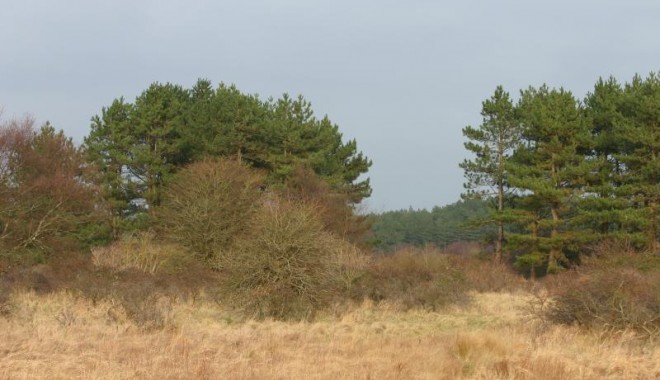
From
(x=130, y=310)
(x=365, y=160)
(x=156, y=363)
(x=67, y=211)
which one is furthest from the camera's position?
(x=365, y=160)

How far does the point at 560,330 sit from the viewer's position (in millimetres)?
11984

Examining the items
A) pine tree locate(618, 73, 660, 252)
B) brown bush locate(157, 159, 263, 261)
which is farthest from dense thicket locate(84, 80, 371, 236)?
pine tree locate(618, 73, 660, 252)

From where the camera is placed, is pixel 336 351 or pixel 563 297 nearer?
pixel 336 351

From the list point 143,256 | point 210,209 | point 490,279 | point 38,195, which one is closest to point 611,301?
point 490,279

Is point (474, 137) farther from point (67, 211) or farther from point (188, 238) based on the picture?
point (67, 211)

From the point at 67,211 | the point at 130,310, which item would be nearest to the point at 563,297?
the point at 130,310

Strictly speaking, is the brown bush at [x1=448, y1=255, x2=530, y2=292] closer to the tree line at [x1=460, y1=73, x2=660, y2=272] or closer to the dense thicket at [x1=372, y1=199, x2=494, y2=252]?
the tree line at [x1=460, y1=73, x2=660, y2=272]

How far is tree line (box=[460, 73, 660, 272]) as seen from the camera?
2959 centimetres

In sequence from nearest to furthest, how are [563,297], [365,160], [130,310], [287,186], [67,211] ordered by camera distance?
[563,297] < [130,310] < [67,211] < [287,186] < [365,160]

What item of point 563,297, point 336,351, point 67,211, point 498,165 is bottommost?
point 336,351

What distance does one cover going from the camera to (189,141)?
3744 centimetres

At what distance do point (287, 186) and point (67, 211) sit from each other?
37.0 ft

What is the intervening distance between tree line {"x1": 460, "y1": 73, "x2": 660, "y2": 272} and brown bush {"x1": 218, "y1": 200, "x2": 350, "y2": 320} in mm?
17543

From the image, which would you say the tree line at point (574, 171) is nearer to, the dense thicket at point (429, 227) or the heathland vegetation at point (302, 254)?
the heathland vegetation at point (302, 254)
